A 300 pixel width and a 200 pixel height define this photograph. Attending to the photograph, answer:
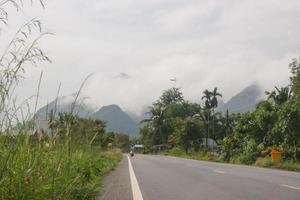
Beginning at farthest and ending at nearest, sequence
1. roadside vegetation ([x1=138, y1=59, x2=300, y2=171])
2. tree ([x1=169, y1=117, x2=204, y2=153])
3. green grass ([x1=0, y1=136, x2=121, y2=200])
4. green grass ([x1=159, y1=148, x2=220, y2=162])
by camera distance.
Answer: tree ([x1=169, y1=117, x2=204, y2=153]), green grass ([x1=159, y1=148, x2=220, y2=162]), roadside vegetation ([x1=138, y1=59, x2=300, y2=171]), green grass ([x1=0, y1=136, x2=121, y2=200])

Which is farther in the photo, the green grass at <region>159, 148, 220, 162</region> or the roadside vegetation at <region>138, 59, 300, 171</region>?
the green grass at <region>159, 148, 220, 162</region>

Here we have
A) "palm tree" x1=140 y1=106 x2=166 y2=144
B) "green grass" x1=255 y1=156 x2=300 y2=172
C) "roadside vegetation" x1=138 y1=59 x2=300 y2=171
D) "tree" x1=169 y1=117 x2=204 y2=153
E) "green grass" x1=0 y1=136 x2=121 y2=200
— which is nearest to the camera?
"green grass" x1=0 y1=136 x2=121 y2=200

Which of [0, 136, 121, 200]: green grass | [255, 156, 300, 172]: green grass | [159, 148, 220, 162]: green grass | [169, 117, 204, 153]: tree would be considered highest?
[169, 117, 204, 153]: tree

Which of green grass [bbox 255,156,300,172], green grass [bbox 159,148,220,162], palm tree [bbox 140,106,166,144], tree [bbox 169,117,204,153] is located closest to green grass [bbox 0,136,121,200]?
green grass [bbox 255,156,300,172]

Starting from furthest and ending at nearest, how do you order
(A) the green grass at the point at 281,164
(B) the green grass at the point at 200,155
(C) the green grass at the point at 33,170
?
(B) the green grass at the point at 200,155, (A) the green grass at the point at 281,164, (C) the green grass at the point at 33,170

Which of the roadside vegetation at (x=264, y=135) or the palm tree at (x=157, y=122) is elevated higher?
the palm tree at (x=157, y=122)

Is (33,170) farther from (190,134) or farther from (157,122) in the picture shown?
(157,122)

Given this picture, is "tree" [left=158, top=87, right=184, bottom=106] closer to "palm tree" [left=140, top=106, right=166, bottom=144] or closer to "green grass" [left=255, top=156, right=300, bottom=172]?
"palm tree" [left=140, top=106, right=166, bottom=144]

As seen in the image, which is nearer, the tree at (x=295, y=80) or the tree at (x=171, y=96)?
the tree at (x=295, y=80)

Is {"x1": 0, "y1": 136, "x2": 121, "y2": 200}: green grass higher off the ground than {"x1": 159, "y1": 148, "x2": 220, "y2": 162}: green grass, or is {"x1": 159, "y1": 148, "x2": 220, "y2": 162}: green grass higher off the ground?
{"x1": 159, "y1": 148, "x2": 220, "y2": 162}: green grass

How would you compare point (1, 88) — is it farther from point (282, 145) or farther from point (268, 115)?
point (268, 115)

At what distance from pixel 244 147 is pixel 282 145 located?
7.43 metres

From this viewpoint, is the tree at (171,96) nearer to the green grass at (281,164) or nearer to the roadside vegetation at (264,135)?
the roadside vegetation at (264,135)

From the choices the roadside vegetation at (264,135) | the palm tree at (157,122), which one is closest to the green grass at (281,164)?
the roadside vegetation at (264,135)
